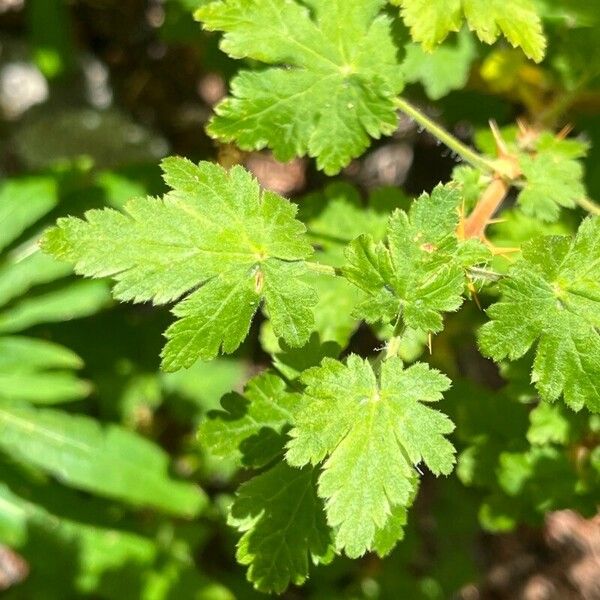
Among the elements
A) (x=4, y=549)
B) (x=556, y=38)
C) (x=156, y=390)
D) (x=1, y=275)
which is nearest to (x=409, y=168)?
(x=556, y=38)

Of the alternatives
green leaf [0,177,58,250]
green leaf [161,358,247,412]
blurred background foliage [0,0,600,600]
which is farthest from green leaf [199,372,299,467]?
green leaf [161,358,247,412]

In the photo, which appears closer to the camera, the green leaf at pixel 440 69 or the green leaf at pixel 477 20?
the green leaf at pixel 477 20

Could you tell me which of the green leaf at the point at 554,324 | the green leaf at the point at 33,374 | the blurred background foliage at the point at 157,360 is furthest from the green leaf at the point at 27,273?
the green leaf at the point at 554,324

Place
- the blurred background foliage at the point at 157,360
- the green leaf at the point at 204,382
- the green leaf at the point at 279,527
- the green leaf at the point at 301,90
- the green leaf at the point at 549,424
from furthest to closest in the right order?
the green leaf at the point at 204,382 < the blurred background foliage at the point at 157,360 < the green leaf at the point at 549,424 < the green leaf at the point at 301,90 < the green leaf at the point at 279,527

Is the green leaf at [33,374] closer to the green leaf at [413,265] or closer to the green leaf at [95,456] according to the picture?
the green leaf at [95,456]

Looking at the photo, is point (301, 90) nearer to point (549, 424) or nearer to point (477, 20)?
point (477, 20)

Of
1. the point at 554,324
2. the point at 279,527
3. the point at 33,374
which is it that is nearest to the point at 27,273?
the point at 33,374
